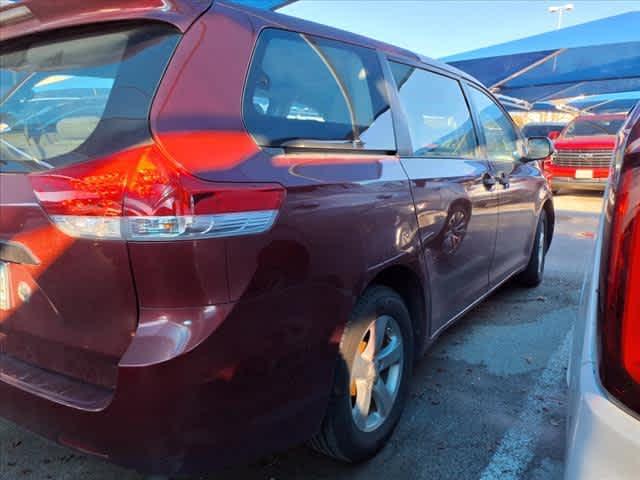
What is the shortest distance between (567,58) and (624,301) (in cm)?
1301

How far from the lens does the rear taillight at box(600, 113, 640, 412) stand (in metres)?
1.05

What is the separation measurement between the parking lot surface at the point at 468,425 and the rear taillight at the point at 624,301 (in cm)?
133

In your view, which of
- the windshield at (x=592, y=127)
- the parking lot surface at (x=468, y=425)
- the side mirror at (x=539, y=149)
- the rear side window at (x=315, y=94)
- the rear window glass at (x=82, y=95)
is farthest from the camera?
the windshield at (x=592, y=127)

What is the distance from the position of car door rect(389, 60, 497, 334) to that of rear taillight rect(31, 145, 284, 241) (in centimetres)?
→ 113

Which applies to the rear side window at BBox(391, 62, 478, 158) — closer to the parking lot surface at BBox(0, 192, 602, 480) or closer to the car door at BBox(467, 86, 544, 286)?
the car door at BBox(467, 86, 544, 286)

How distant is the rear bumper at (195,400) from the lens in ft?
4.75

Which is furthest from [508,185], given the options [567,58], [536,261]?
[567,58]

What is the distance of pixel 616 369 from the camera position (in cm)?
→ 108

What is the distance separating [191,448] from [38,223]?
81 cm

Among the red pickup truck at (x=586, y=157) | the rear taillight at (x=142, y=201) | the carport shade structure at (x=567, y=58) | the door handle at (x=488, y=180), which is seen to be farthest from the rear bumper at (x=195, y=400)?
the carport shade structure at (x=567, y=58)

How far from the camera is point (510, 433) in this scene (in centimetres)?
251

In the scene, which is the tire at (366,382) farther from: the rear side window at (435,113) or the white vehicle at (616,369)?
the white vehicle at (616,369)

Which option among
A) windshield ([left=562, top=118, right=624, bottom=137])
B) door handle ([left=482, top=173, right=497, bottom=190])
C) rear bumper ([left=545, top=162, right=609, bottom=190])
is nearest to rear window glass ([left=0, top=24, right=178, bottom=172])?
door handle ([left=482, top=173, right=497, bottom=190])

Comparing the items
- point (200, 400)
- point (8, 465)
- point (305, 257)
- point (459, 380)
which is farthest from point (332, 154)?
point (8, 465)
